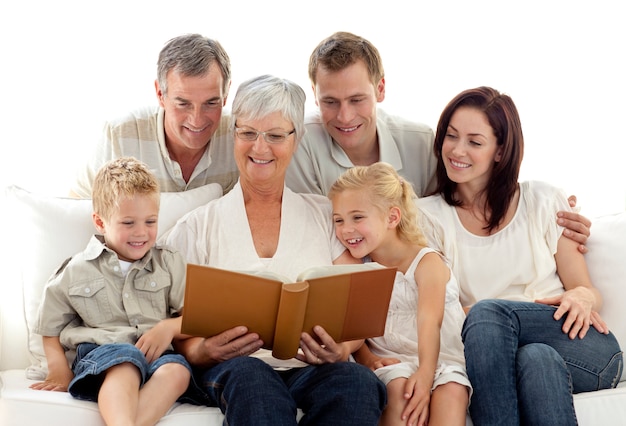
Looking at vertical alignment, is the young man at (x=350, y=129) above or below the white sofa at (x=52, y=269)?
above

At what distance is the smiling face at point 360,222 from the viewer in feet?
8.64

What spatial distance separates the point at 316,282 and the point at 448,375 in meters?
0.49

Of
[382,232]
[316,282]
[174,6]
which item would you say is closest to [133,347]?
[316,282]

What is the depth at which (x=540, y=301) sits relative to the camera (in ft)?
8.80

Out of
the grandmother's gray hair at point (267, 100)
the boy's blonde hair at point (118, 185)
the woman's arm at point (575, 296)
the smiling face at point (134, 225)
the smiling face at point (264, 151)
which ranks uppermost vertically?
the grandmother's gray hair at point (267, 100)

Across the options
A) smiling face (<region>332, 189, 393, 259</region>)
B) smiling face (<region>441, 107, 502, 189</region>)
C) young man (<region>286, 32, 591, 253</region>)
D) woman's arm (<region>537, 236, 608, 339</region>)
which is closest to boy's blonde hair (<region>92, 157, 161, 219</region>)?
smiling face (<region>332, 189, 393, 259</region>)

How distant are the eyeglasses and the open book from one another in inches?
20.7

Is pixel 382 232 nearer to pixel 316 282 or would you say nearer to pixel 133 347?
pixel 316 282

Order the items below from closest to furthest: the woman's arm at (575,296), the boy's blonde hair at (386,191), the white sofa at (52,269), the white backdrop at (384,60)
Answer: the white sofa at (52,269) → the woman's arm at (575,296) → the boy's blonde hair at (386,191) → the white backdrop at (384,60)

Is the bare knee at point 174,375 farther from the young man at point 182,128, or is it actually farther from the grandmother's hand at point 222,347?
the young man at point 182,128

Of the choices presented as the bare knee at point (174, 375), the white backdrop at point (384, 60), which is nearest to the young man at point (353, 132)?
the white backdrop at point (384, 60)

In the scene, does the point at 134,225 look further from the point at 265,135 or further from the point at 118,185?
the point at 265,135

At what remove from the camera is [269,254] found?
263cm

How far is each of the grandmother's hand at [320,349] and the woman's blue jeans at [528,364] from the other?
1.22 feet
